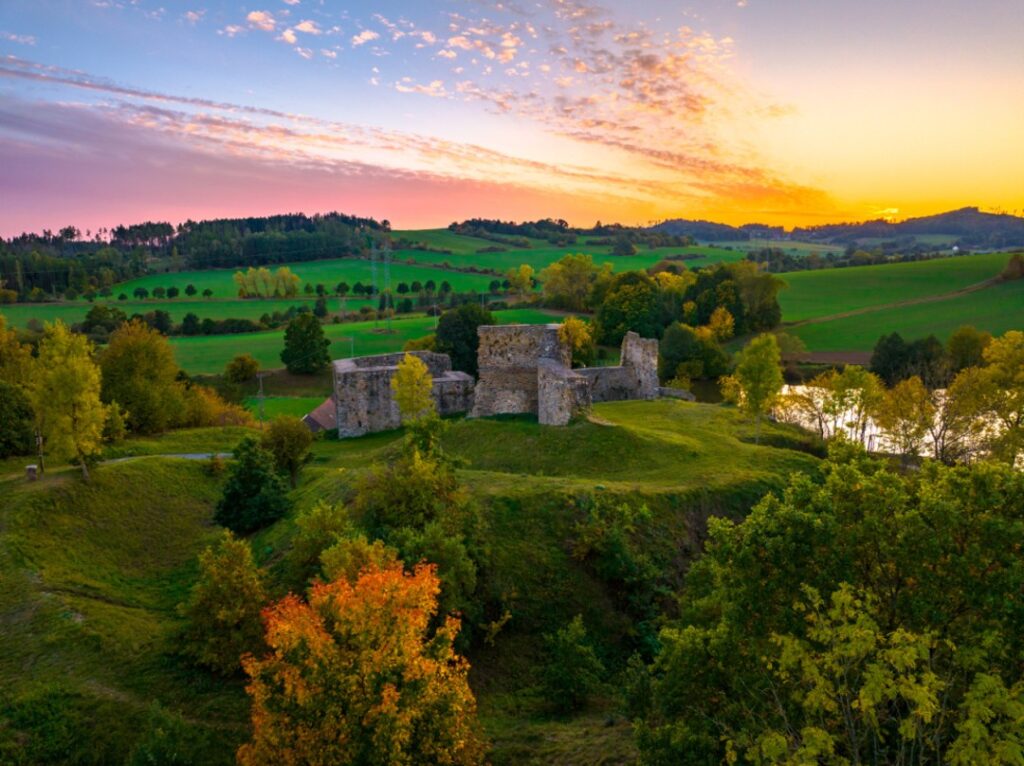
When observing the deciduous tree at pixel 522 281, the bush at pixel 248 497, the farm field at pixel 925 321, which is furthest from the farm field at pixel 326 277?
the bush at pixel 248 497

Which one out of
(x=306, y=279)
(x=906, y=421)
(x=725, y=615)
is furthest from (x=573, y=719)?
(x=306, y=279)

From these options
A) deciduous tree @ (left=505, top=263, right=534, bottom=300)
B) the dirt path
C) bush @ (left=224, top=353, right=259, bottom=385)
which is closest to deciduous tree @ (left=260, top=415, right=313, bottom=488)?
bush @ (left=224, top=353, right=259, bottom=385)

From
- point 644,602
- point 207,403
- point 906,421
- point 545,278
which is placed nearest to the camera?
point 644,602

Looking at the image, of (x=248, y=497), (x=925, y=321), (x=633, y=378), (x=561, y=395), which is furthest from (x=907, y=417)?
(x=925, y=321)

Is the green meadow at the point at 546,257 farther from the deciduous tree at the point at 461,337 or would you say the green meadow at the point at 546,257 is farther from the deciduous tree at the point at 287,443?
the deciduous tree at the point at 287,443

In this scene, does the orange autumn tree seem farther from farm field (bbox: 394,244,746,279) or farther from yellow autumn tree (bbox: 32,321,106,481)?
farm field (bbox: 394,244,746,279)

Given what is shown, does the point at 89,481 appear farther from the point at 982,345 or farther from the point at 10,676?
the point at 982,345
